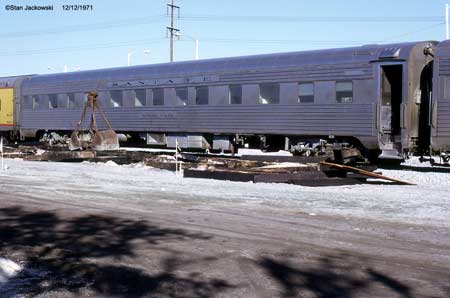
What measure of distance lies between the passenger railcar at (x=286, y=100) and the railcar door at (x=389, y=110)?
0.03 meters

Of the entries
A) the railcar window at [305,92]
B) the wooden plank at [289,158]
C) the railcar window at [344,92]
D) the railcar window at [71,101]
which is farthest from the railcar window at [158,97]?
the railcar window at [344,92]

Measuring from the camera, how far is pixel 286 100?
18734 mm

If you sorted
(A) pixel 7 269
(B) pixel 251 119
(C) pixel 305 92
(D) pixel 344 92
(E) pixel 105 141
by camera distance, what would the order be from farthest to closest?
(E) pixel 105 141
(B) pixel 251 119
(C) pixel 305 92
(D) pixel 344 92
(A) pixel 7 269

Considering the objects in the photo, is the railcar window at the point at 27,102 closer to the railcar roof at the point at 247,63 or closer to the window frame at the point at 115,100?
the railcar roof at the point at 247,63

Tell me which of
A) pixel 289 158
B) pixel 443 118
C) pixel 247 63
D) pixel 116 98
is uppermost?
pixel 247 63

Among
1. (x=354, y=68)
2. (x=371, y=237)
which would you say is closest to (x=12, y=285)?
(x=371, y=237)

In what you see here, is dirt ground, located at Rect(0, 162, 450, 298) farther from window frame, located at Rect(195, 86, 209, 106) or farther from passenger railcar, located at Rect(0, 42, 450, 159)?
window frame, located at Rect(195, 86, 209, 106)

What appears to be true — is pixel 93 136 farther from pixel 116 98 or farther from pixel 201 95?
pixel 201 95

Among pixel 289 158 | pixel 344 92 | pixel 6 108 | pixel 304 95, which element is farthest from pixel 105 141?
pixel 6 108

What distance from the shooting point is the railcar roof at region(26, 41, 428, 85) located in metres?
17.0

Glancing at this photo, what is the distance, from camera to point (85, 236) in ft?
23.5

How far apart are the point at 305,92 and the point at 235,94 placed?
114 inches

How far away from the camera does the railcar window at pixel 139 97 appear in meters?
23.6

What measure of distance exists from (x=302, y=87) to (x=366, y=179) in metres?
5.25
